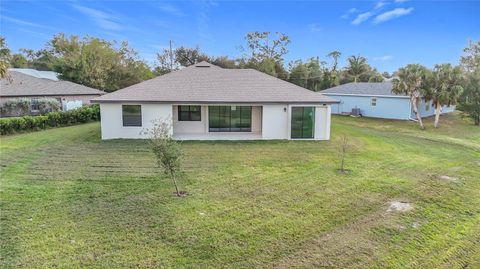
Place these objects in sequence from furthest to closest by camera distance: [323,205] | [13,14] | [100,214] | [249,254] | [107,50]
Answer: [107,50], [13,14], [323,205], [100,214], [249,254]

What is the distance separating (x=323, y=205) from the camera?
27.3 feet

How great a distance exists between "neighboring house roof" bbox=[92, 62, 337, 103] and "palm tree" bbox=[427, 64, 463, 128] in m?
9.82

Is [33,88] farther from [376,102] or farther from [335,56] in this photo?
[335,56]

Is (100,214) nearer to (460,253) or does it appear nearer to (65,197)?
(65,197)

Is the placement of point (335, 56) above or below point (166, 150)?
above

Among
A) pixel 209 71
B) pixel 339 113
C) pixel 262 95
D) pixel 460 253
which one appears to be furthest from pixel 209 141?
pixel 339 113

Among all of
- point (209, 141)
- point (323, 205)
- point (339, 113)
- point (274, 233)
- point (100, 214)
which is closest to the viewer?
point (274, 233)

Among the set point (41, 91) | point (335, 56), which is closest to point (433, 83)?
point (41, 91)

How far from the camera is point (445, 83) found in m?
22.4

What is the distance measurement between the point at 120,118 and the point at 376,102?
23.5 metres

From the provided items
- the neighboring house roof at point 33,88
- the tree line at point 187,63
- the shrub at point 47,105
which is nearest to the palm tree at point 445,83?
the tree line at point 187,63

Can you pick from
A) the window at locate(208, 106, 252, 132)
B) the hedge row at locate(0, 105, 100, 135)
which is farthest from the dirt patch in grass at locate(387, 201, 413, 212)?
the hedge row at locate(0, 105, 100, 135)

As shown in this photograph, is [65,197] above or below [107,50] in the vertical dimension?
below

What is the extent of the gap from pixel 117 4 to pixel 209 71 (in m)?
7.76
